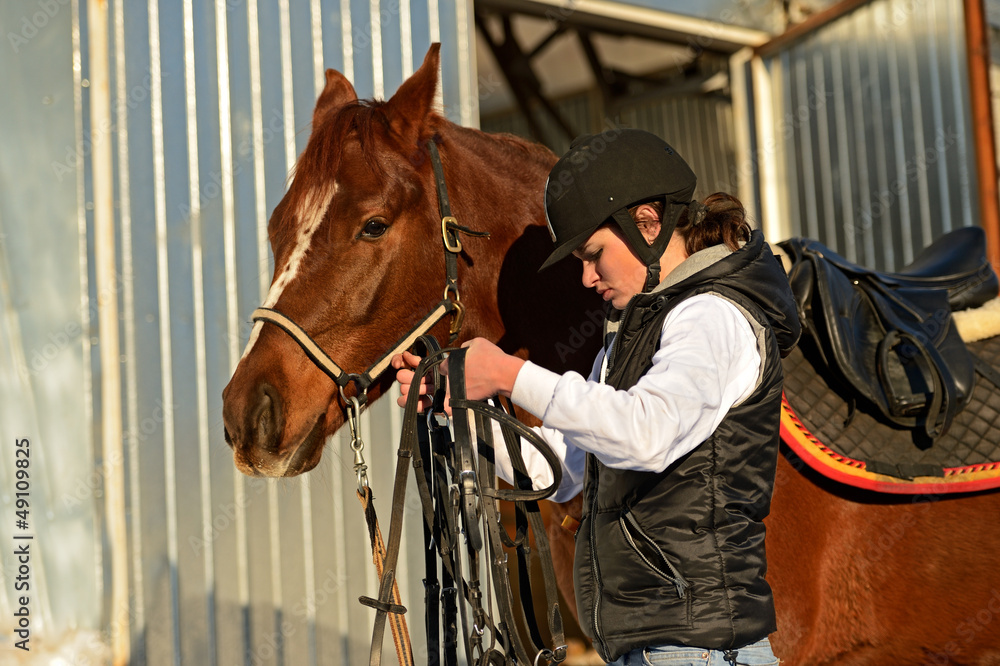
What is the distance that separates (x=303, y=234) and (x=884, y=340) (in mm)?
1529

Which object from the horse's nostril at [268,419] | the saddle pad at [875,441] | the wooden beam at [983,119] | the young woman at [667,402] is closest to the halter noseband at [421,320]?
the horse's nostril at [268,419]

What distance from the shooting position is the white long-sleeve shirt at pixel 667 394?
1203 millimetres

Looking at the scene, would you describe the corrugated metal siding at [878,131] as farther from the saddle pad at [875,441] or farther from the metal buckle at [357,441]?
the metal buckle at [357,441]

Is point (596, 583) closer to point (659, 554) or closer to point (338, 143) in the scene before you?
point (659, 554)

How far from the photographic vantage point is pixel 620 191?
141cm

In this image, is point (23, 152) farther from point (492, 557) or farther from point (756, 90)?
point (756, 90)

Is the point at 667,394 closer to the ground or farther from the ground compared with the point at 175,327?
closer to the ground

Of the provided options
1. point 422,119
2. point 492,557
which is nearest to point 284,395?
point 492,557

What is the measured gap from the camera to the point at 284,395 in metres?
1.67

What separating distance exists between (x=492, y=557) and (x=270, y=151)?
2.36 meters

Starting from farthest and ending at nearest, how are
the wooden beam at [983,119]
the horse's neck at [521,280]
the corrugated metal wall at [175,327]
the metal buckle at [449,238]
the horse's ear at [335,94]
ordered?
the wooden beam at [983,119]
the corrugated metal wall at [175,327]
the horse's ear at [335,94]
the horse's neck at [521,280]
the metal buckle at [449,238]

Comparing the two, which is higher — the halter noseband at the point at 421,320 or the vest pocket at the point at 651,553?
the halter noseband at the point at 421,320

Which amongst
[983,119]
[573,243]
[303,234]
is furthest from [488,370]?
[983,119]

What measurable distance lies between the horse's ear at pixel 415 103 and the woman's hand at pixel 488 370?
2.28ft
